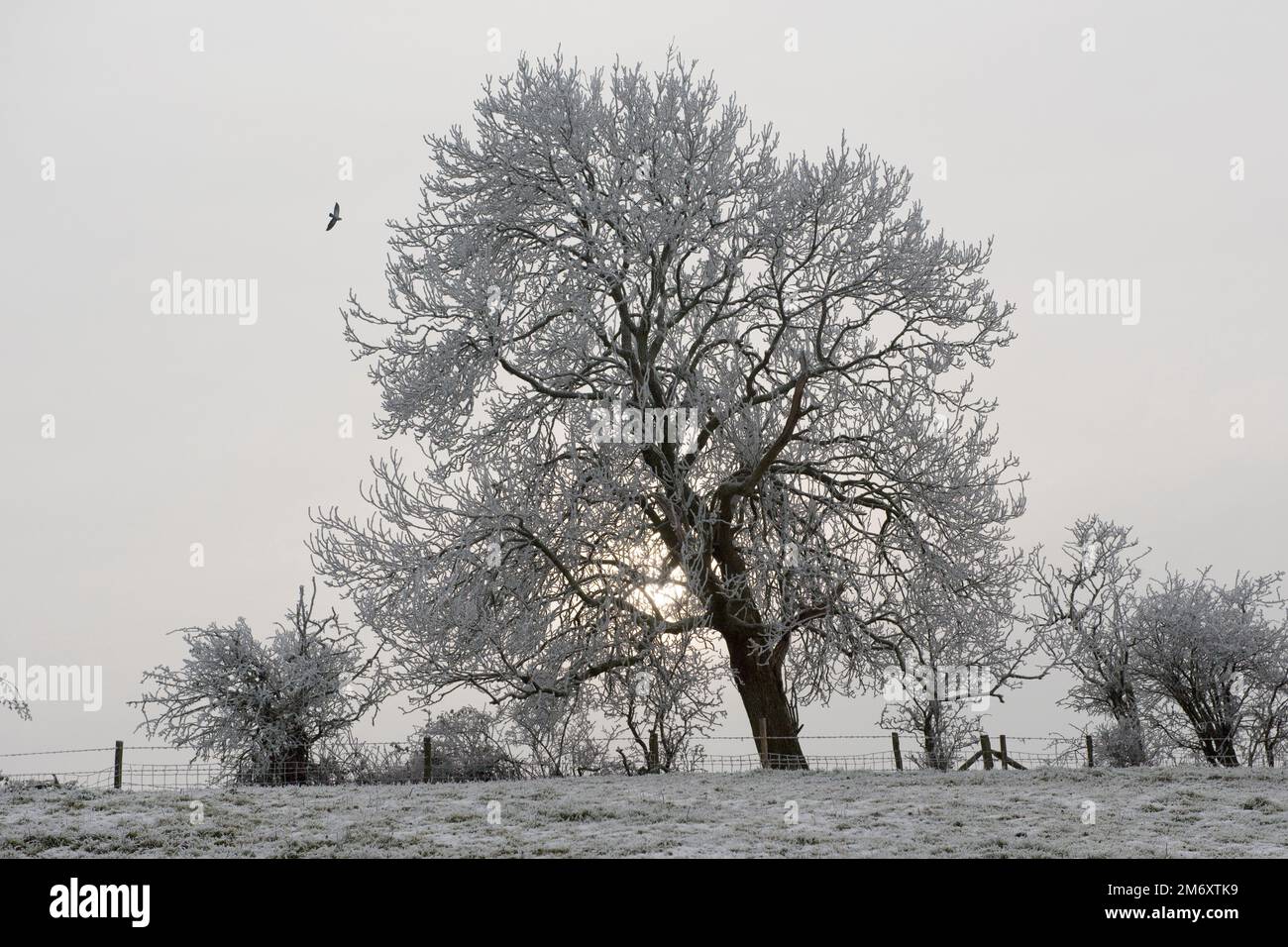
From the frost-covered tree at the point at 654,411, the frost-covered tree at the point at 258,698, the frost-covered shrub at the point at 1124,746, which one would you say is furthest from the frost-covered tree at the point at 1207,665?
the frost-covered tree at the point at 258,698

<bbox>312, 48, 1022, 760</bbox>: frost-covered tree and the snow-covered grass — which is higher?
<bbox>312, 48, 1022, 760</bbox>: frost-covered tree

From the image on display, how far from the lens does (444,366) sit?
2116 cm

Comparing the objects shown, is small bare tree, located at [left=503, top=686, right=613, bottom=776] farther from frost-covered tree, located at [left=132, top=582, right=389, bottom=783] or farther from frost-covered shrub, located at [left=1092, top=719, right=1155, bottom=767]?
frost-covered shrub, located at [left=1092, top=719, right=1155, bottom=767]

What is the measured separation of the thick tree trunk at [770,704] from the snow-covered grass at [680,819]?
1765mm

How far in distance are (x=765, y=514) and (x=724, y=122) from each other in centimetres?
729

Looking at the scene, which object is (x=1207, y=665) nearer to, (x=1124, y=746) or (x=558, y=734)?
(x=1124, y=746)

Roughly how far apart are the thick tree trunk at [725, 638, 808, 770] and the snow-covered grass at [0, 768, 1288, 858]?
69.5 inches

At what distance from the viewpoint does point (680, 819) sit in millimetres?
14680

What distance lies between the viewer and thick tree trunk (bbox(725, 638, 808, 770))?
70.2ft

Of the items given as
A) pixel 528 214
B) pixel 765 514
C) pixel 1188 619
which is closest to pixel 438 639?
pixel 765 514

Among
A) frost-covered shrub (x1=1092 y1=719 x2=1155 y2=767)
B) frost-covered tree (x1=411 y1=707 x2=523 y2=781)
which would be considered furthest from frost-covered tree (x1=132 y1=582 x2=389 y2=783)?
frost-covered shrub (x1=1092 y1=719 x2=1155 y2=767)

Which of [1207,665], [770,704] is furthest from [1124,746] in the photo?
[770,704]

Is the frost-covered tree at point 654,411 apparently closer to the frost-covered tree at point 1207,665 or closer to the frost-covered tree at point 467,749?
the frost-covered tree at point 467,749

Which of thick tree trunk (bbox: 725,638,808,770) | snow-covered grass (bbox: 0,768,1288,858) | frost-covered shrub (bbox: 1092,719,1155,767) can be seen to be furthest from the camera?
frost-covered shrub (bbox: 1092,719,1155,767)
